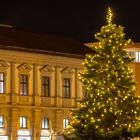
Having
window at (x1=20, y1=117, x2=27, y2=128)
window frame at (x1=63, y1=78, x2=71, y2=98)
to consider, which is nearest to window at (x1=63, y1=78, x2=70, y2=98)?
window frame at (x1=63, y1=78, x2=71, y2=98)

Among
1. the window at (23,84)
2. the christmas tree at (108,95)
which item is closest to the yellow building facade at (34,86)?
the window at (23,84)

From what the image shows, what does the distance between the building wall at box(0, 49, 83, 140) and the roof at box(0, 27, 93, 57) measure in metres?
0.47

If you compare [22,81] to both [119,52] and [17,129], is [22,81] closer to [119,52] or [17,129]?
[17,129]

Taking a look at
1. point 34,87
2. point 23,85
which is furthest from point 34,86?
point 23,85

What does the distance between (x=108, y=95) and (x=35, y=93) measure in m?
15.3

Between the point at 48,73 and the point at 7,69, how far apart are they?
16.0 feet

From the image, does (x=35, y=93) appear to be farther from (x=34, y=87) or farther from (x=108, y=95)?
(x=108, y=95)

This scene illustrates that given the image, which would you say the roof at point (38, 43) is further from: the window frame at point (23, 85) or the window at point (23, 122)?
the window at point (23, 122)

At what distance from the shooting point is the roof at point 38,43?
6681 centimetres

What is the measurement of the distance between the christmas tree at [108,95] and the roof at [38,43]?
12.4 m

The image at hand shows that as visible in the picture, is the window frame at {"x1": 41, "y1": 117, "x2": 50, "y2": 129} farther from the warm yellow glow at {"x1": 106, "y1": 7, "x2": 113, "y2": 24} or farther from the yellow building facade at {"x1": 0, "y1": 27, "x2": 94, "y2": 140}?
the warm yellow glow at {"x1": 106, "y1": 7, "x2": 113, "y2": 24}

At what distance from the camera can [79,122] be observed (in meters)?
54.5

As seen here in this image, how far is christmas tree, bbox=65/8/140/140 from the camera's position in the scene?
53.8 metres

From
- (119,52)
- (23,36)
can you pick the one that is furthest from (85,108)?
(23,36)
